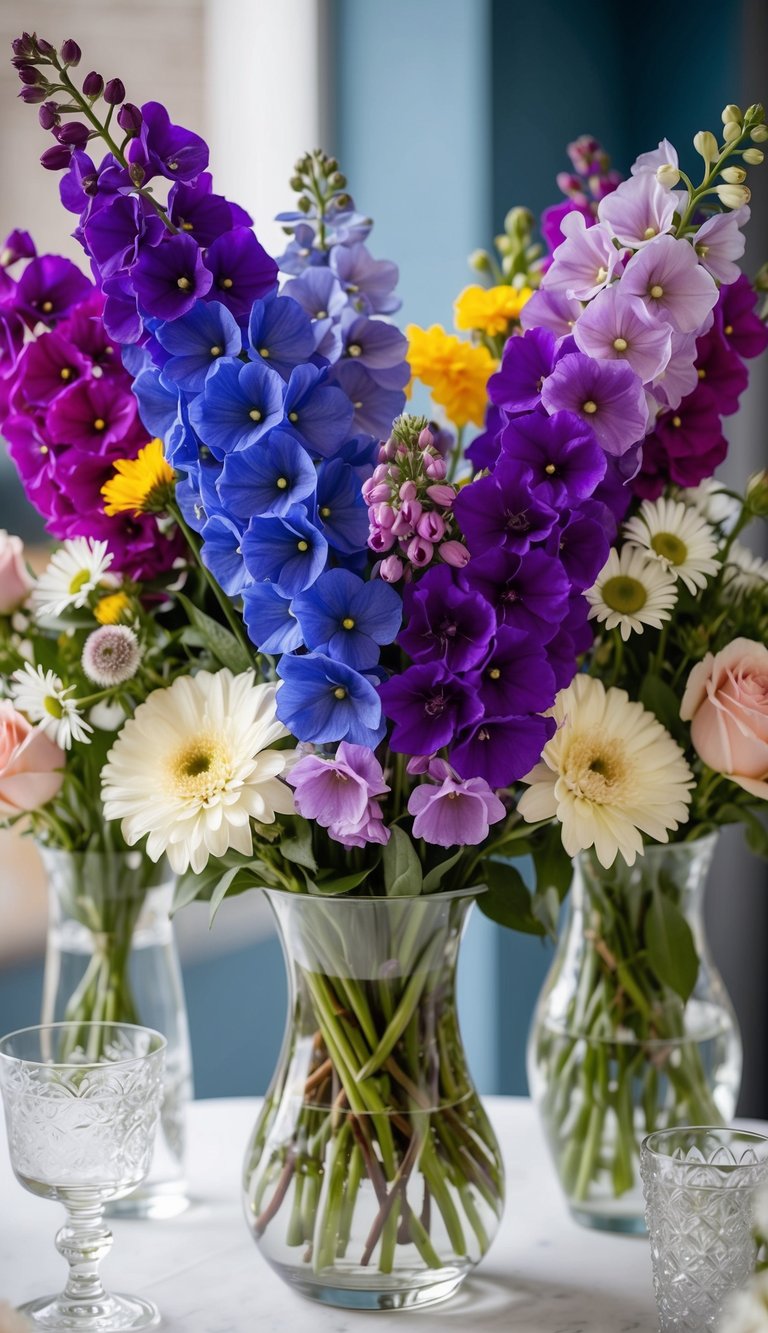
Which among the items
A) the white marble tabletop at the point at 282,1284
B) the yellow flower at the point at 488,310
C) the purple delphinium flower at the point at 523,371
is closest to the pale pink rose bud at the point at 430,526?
the purple delphinium flower at the point at 523,371

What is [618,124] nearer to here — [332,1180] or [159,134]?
[159,134]

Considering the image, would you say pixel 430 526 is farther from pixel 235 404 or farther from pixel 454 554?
pixel 235 404

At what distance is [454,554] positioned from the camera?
0.72 m

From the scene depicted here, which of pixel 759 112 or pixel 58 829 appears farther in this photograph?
pixel 58 829

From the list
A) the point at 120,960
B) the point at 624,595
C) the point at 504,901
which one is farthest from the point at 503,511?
the point at 120,960

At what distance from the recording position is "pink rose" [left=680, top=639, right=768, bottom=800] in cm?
84

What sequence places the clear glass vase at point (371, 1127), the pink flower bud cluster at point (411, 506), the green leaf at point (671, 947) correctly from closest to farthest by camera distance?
the pink flower bud cluster at point (411, 506), the clear glass vase at point (371, 1127), the green leaf at point (671, 947)

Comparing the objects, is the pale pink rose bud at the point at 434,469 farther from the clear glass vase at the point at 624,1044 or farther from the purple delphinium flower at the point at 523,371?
the clear glass vase at the point at 624,1044

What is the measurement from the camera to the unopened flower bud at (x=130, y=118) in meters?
0.74

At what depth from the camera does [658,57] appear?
7.02 ft

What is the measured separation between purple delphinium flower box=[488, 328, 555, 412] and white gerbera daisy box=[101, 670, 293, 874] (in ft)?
0.66

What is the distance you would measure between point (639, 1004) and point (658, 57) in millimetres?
1634

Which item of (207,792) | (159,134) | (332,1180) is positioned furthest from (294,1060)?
(159,134)

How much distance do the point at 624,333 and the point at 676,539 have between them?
160mm
